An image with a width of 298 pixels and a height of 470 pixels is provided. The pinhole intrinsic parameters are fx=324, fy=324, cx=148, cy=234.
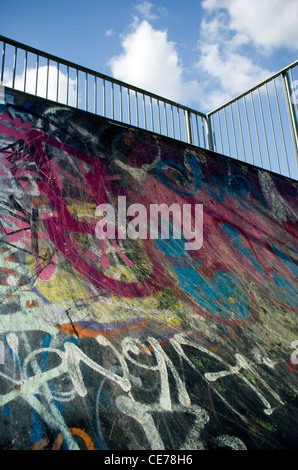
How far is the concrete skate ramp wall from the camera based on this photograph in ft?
6.99

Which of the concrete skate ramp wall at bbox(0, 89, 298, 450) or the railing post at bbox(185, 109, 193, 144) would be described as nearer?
the concrete skate ramp wall at bbox(0, 89, 298, 450)

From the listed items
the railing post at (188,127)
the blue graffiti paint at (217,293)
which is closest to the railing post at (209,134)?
the railing post at (188,127)

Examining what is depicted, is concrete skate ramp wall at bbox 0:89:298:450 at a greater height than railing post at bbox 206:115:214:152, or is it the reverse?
railing post at bbox 206:115:214:152

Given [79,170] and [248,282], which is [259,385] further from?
[79,170]

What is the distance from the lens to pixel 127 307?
115 inches

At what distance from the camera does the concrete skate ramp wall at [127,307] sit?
2.13 m

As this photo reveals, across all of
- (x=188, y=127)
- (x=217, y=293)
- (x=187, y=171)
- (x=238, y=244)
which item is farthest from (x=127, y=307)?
(x=188, y=127)

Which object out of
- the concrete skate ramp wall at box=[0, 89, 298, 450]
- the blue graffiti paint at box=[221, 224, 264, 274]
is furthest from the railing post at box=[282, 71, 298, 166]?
the blue graffiti paint at box=[221, 224, 264, 274]

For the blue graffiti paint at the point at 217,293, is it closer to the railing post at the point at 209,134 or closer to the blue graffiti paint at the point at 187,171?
the blue graffiti paint at the point at 187,171

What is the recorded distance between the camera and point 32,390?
2.12m

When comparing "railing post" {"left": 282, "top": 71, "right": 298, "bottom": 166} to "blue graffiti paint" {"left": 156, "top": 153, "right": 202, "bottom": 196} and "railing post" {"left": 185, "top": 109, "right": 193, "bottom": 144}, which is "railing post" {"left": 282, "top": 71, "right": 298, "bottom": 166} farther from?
"blue graffiti paint" {"left": 156, "top": 153, "right": 202, "bottom": 196}
